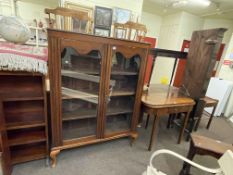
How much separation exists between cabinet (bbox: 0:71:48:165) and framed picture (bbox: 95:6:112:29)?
207 centimetres

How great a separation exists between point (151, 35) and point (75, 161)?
4535mm

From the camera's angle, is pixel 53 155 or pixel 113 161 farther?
pixel 113 161

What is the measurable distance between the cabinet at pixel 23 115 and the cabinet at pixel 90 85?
0.61ft

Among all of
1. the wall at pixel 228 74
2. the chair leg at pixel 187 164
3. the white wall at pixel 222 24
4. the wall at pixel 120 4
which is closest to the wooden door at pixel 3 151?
the chair leg at pixel 187 164

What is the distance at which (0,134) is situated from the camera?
4.19 feet

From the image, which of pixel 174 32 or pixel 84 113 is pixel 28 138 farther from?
pixel 174 32

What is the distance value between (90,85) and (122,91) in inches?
17.1

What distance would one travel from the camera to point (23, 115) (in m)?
1.58

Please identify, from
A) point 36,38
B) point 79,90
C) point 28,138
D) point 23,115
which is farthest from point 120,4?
point 28,138

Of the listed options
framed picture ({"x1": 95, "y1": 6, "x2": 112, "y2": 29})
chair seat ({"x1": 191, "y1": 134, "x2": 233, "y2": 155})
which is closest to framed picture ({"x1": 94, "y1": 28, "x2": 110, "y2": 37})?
framed picture ({"x1": 95, "y1": 6, "x2": 112, "y2": 29})

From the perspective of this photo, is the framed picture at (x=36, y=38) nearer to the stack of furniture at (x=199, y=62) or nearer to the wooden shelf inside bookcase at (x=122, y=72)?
the wooden shelf inside bookcase at (x=122, y=72)

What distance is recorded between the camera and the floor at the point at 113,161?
1.66 m

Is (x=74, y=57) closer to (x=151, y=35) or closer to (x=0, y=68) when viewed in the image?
(x=0, y=68)

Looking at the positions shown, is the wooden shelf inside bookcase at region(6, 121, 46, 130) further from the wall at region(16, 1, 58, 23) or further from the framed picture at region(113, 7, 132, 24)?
the wall at region(16, 1, 58, 23)
